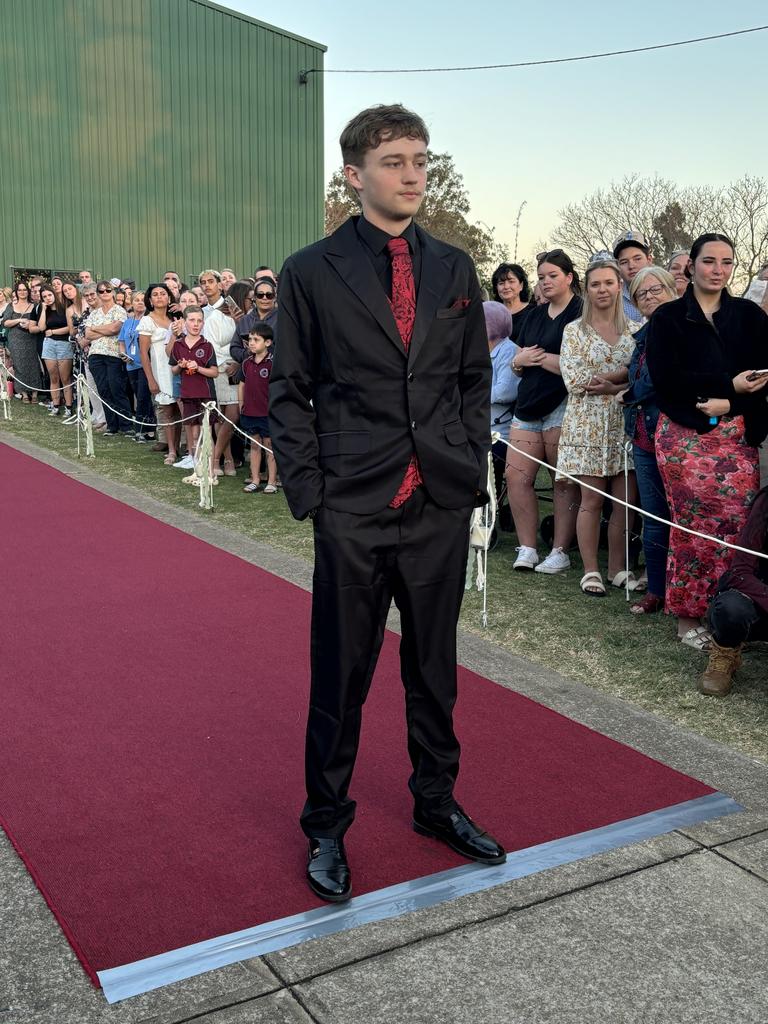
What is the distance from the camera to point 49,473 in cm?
1134

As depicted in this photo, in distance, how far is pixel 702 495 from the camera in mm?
5465

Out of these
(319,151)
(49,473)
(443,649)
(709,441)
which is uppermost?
(319,151)

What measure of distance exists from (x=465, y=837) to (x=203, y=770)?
45.3 inches

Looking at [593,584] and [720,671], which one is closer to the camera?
[720,671]

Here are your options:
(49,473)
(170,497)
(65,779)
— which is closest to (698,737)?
(65,779)

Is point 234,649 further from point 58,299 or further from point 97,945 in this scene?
point 58,299

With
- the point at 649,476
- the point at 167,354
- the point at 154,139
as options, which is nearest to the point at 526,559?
the point at 649,476

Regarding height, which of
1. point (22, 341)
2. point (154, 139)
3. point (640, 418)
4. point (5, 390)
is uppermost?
point (154, 139)

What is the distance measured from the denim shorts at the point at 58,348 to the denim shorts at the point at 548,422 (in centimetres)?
1151

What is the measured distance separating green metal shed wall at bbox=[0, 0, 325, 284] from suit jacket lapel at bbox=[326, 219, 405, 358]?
24368 millimetres

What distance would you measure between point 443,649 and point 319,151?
2985cm

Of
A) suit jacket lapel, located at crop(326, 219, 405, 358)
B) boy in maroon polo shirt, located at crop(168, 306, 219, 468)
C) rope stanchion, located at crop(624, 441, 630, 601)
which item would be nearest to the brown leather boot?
rope stanchion, located at crop(624, 441, 630, 601)

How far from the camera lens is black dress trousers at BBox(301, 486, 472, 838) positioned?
310 centimetres

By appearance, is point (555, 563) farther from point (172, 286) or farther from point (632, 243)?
point (172, 286)
